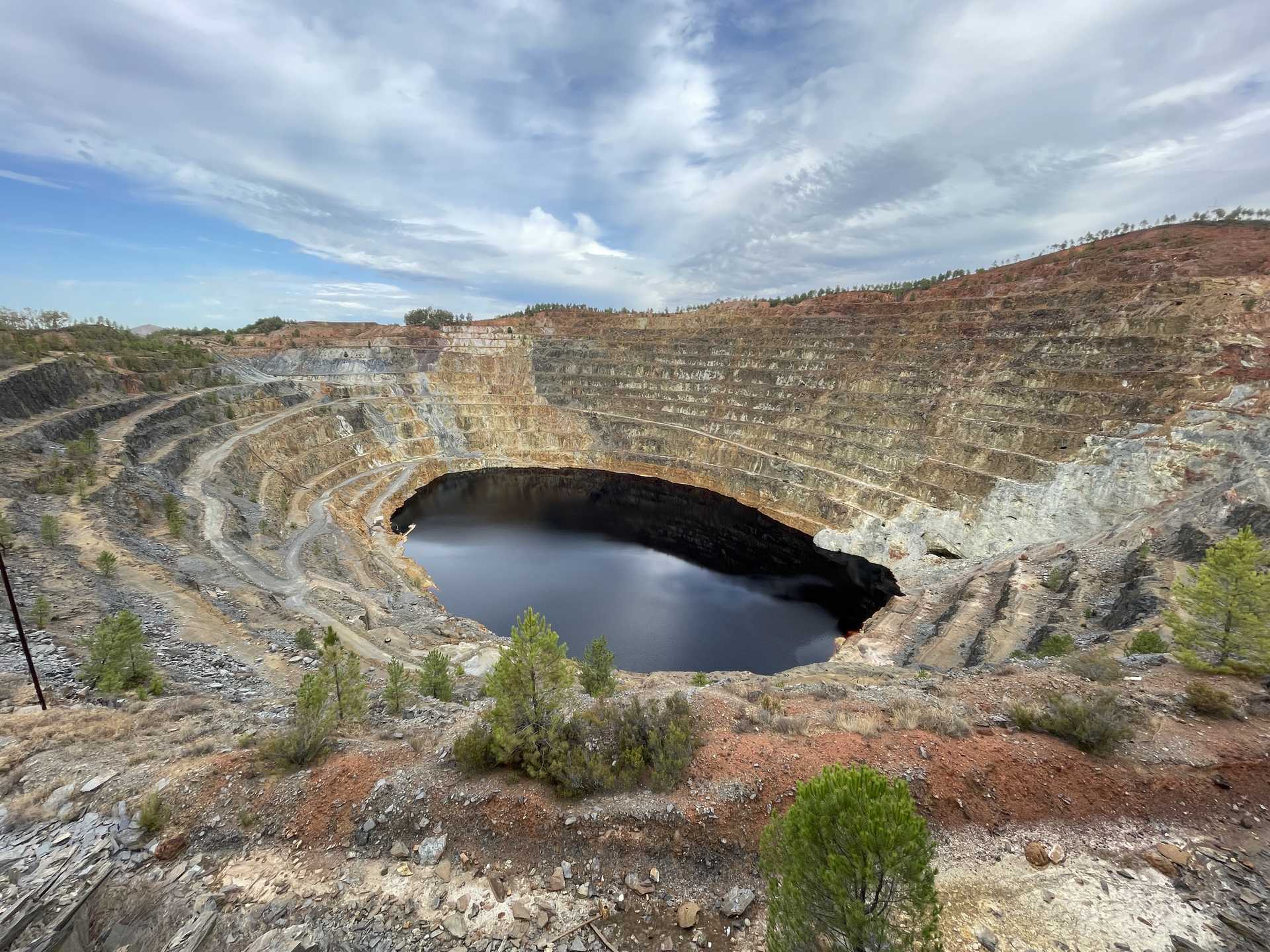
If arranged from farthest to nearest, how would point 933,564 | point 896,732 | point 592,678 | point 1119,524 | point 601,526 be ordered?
1. point 601,526
2. point 933,564
3. point 1119,524
4. point 592,678
5. point 896,732

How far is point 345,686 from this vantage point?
1258cm

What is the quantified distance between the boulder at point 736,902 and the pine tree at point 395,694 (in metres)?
9.38

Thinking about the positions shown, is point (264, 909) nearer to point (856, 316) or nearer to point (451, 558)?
point (451, 558)

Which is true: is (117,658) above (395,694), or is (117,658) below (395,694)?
above

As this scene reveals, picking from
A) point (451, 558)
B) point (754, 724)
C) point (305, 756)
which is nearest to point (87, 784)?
point (305, 756)

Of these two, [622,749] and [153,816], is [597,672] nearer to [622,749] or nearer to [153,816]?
[622,749]

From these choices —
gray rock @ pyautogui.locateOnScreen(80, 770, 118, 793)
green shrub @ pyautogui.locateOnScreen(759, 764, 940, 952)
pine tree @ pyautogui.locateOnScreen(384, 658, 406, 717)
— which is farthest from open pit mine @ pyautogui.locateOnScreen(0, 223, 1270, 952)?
green shrub @ pyautogui.locateOnScreen(759, 764, 940, 952)

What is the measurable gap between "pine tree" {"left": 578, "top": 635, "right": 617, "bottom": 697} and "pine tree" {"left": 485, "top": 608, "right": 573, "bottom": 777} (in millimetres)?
6528

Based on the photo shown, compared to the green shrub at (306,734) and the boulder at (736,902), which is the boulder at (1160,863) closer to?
the boulder at (736,902)

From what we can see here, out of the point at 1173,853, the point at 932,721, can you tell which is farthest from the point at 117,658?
the point at 1173,853

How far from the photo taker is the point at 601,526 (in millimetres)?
49844

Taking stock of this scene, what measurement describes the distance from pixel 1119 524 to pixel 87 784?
4366cm

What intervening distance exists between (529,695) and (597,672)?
8.22 meters

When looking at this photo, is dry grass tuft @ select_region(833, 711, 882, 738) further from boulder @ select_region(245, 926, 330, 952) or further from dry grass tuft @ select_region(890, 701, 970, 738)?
boulder @ select_region(245, 926, 330, 952)
